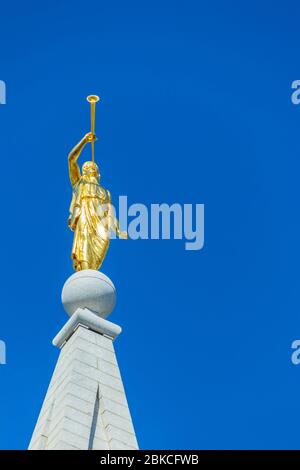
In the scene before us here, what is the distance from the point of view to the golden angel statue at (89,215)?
67.3ft

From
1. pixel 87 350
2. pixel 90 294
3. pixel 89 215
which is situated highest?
pixel 89 215

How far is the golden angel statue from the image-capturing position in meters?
20.5

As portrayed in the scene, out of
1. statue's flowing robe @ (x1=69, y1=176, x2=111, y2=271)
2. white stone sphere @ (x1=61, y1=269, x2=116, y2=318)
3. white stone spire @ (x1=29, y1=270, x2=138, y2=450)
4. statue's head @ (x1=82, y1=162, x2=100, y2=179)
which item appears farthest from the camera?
statue's head @ (x1=82, y1=162, x2=100, y2=179)

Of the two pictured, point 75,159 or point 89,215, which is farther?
point 75,159

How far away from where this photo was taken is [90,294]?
62.4ft

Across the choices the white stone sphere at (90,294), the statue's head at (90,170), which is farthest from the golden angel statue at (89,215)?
the white stone sphere at (90,294)

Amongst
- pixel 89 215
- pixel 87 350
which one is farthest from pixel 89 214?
pixel 87 350

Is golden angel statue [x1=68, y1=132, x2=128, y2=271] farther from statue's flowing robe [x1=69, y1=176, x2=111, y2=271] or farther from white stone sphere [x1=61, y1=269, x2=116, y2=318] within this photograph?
white stone sphere [x1=61, y1=269, x2=116, y2=318]

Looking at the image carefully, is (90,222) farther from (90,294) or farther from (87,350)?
(87,350)

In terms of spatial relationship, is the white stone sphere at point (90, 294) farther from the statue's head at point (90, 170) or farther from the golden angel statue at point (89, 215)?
the statue's head at point (90, 170)

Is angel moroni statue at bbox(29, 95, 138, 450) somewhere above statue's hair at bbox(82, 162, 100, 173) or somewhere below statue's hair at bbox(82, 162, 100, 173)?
below

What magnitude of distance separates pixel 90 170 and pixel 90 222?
6.18ft

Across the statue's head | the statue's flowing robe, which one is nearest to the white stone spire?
the statue's flowing robe
